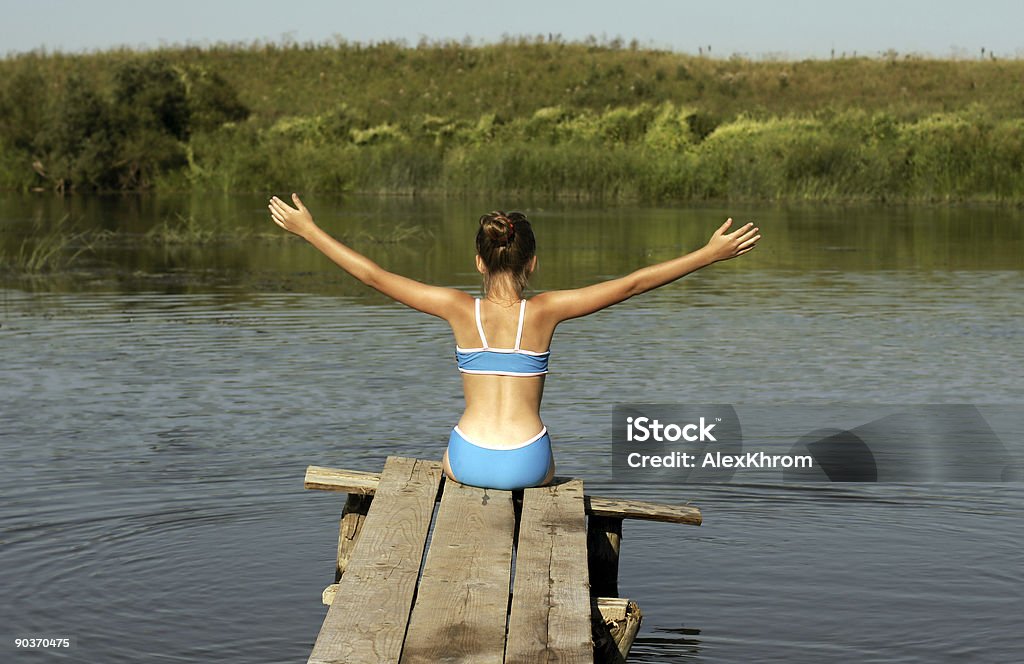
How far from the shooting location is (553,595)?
513 centimetres

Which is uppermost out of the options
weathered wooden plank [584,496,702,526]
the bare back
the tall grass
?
the bare back

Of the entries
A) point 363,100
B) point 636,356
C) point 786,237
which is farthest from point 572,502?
point 363,100

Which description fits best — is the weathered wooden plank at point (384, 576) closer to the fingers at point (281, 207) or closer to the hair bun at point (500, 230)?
the hair bun at point (500, 230)

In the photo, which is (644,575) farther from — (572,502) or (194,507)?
(194,507)

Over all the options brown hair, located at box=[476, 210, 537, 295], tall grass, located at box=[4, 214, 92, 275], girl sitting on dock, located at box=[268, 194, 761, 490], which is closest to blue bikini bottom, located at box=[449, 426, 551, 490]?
girl sitting on dock, located at box=[268, 194, 761, 490]

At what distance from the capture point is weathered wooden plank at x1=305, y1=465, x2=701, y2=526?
6543mm

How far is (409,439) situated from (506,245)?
451cm

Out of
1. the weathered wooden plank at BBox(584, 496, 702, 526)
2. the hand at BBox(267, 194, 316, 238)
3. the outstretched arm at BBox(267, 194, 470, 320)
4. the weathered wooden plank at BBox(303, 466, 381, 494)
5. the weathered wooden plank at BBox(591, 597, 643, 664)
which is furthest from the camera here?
the weathered wooden plank at BBox(303, 466, 381, 494)

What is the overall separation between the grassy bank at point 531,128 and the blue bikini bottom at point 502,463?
125ft

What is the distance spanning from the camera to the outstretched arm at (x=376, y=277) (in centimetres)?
607

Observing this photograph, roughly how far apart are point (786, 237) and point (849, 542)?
73.3ft

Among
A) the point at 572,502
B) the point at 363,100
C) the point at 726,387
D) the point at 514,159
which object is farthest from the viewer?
the point at 363,100

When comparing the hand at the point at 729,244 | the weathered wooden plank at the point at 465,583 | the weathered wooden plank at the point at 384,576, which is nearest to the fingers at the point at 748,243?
the hand at the point at 729,244

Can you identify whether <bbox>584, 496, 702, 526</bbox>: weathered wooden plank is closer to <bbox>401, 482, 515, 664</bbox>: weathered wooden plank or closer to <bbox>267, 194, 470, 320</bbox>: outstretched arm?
<bbox>401, 482, 515, 664</bbox>: weathered wooden plank
